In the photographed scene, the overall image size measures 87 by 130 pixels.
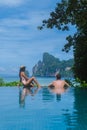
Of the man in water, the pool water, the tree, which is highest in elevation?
the tree

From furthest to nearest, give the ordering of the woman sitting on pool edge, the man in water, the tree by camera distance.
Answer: the tree, the woman sitting on pool edge, the man in water

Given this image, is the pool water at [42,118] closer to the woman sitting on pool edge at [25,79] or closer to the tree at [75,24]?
the woman sitting on pool edge at [25,79]

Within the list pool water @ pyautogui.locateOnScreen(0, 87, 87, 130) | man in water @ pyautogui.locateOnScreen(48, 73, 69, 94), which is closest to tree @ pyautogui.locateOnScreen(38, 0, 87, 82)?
man in water @ pyautogui.locateOnScreen(48, 73, 69, 94)

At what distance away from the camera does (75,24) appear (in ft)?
89.1

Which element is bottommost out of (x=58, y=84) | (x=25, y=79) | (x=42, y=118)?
(x=42, y=118)

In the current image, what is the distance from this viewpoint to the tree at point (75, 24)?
2714 cm

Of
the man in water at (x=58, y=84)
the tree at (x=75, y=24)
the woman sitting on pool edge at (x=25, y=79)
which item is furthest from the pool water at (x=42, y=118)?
the tree at (x=75, y=24)

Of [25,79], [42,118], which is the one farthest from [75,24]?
[42,118]

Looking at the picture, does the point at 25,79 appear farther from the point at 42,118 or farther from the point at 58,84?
the point at 42,118

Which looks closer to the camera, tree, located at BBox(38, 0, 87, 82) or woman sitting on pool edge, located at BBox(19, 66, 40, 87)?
woman sitting on pool edge, located at BBox(19, 66, 40, 87)

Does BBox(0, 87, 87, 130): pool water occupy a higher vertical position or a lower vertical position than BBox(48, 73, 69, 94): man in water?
lower

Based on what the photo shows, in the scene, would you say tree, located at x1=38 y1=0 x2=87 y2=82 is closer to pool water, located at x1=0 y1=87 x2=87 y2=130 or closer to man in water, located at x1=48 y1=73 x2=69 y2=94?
man in water, located at x1=48 y1=73 x2=69 y2=94

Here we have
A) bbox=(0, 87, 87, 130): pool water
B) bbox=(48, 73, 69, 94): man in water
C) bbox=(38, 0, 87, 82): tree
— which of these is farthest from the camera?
bbox=(38, 0, 87, 82): tree

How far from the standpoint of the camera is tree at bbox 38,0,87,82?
2714 cm
